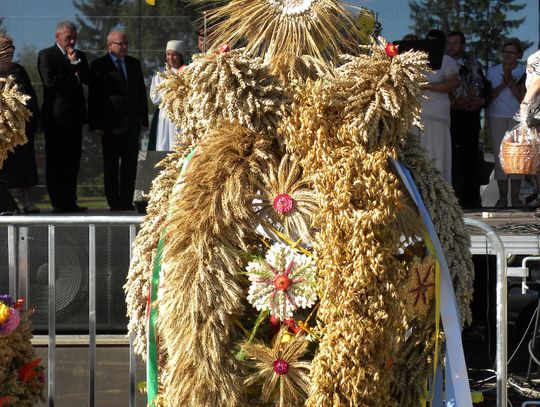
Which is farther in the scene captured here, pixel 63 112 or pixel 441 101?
pixel 63 112

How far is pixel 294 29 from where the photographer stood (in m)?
3.30

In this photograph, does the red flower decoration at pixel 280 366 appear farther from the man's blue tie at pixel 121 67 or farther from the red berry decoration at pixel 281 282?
the man's blue tie at pixel 121 67

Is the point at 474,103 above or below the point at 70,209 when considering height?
above

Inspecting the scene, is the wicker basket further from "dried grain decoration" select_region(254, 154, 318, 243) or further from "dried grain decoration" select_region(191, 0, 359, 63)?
"dried grain decoration" select_region(254, 154, 318, 243)

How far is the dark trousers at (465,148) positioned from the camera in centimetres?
882

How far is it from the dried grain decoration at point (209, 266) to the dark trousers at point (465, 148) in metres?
5.86

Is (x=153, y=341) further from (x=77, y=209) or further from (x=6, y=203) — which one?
(x=77, y=209)

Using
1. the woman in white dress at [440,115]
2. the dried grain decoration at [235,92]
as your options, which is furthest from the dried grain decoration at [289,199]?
the woman in white dress at [440,115]

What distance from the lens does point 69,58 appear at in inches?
324

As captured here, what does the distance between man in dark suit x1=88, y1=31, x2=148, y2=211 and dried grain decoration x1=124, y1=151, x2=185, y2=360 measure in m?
5.09

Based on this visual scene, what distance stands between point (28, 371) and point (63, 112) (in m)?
4.61

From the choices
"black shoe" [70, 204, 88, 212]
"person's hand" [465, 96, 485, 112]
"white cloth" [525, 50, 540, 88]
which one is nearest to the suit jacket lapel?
"black shoe" [70, 204, 88, 212]

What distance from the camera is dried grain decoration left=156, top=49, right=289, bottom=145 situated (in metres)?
3.11

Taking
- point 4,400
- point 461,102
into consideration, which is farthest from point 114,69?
point 4,400
